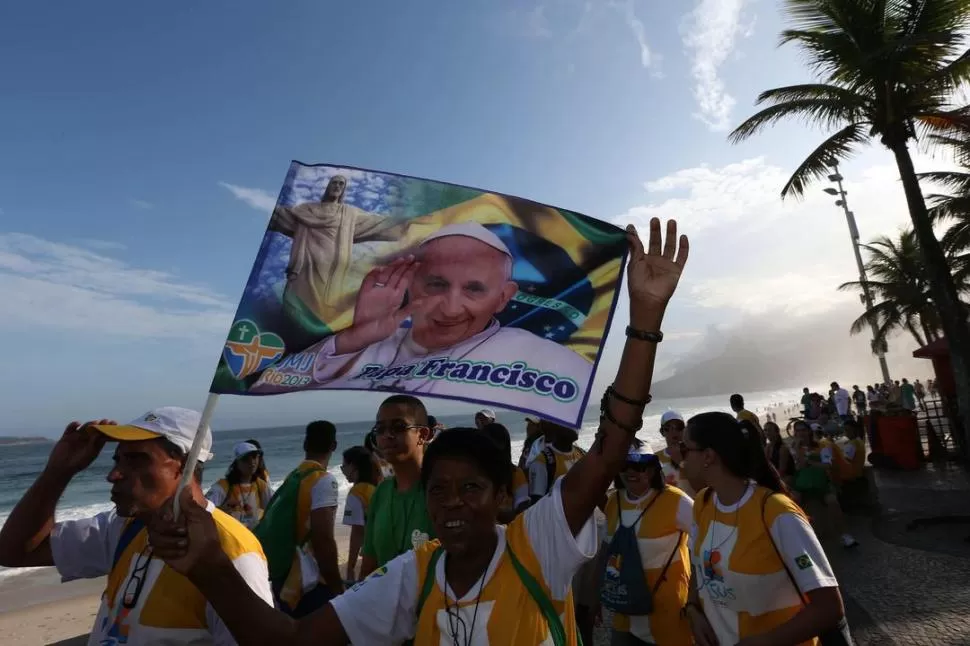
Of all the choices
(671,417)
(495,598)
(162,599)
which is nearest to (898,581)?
(671,417)

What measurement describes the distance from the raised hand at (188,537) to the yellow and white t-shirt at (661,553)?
2757 mm

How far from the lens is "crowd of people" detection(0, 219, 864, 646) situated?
1747 mm

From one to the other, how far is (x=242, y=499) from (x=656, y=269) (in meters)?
5.38

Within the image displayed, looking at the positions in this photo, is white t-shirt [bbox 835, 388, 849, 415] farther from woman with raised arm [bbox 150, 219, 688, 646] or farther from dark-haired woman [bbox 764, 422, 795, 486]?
woman with raised arm [bbox 150, 219, 688, 646]

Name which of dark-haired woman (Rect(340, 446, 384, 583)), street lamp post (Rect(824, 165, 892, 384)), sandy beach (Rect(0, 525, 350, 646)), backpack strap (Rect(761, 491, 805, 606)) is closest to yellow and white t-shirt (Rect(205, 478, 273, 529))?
dark-haired woman (Rect(340, 446, 384, 583))

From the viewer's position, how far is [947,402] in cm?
1315

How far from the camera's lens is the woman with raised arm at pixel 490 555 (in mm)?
1719

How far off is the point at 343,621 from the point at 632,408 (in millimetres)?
1169

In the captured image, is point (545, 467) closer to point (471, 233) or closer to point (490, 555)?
point (471, 233)

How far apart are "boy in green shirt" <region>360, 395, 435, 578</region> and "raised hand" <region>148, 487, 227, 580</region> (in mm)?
1797

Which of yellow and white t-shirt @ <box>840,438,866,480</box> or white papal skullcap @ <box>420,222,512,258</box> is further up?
white papal skullcap @ <box>420,222,512,258</box>

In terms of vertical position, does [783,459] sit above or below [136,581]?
above

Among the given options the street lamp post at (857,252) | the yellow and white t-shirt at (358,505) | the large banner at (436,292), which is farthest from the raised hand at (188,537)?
the street lamp post at (857,252)

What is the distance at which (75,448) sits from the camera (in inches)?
98.3
